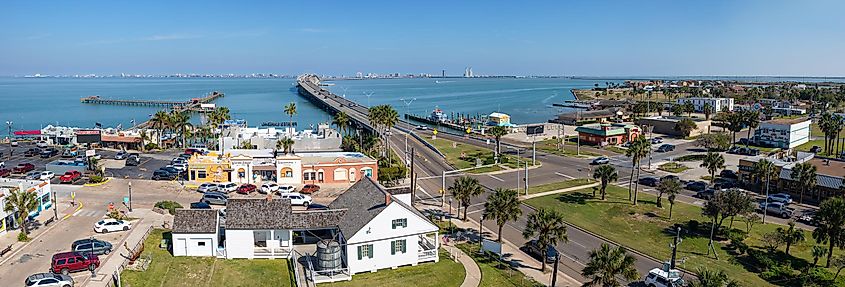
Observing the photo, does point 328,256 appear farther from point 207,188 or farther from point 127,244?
point 207,188

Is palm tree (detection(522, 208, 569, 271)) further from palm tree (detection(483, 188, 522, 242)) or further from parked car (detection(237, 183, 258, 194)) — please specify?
parked car (detection(237, 183, 258, 194))

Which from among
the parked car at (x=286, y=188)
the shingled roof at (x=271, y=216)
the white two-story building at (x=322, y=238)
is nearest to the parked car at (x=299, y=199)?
the parked car at (x=286, y=188)

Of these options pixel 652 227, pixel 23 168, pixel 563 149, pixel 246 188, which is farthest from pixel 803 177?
pixel 23 168

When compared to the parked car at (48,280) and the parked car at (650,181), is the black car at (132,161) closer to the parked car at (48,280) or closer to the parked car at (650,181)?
the parked car at (48,280)

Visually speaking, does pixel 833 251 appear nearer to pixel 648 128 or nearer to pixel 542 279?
pixel 542 279

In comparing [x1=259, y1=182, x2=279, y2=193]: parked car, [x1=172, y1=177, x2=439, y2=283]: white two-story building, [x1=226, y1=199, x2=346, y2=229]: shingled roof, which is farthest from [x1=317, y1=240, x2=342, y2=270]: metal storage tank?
[x1=259, y1=182, x2=279, y2=193]: parked car

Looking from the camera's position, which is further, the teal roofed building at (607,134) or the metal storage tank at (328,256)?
the teal roofed building at (607,134)
